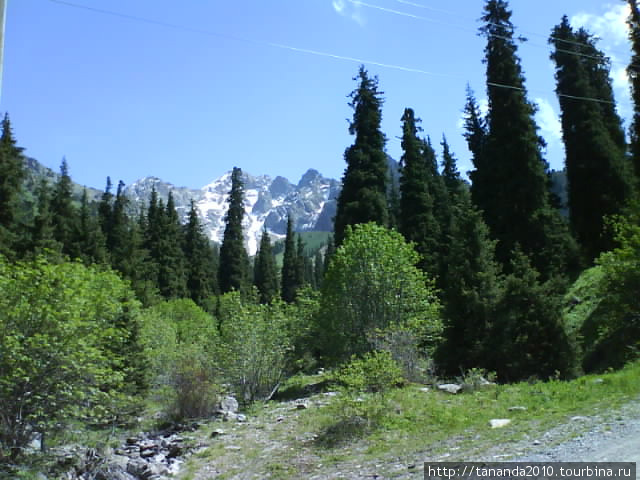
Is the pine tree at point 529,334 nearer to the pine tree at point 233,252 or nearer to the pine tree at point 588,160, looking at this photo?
A: the pine tree at point 588,160

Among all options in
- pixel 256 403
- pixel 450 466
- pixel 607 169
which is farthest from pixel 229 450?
pixel 607 169

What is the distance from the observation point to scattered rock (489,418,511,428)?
9.81m

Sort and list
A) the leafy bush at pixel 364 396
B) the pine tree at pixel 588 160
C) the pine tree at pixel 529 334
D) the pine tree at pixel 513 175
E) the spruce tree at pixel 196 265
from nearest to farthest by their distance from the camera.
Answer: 1. the leafy bush at pixel 364 396
2. the pine tree at pixel 529 334
3. the pine tree at pixel 513 175
4. the pine tree at pixel 588 160
5. the spruce tree at pixel 196 265

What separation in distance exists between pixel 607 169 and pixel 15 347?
1044 inches

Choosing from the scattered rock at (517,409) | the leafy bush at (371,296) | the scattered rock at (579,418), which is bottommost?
the scattered rock at (517,409)

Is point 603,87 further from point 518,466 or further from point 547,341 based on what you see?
point 518,466

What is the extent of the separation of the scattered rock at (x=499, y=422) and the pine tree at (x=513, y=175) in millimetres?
14435

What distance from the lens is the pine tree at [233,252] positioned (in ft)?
201

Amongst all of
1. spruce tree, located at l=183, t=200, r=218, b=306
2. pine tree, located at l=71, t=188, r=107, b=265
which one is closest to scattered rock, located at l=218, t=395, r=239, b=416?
pine tree, located at l=71, t=188, r=107, b=265

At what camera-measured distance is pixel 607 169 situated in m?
26.7

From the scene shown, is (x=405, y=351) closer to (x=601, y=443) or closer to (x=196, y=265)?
(x=601, y=443)

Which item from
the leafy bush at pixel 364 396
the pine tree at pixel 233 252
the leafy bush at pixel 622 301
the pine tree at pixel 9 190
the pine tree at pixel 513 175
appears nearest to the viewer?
the leafy bush at pixel 364 396

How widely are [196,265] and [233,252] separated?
4.56 m

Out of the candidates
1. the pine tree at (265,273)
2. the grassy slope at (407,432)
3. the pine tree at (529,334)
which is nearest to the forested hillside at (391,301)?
the pine tree at (529,334)
